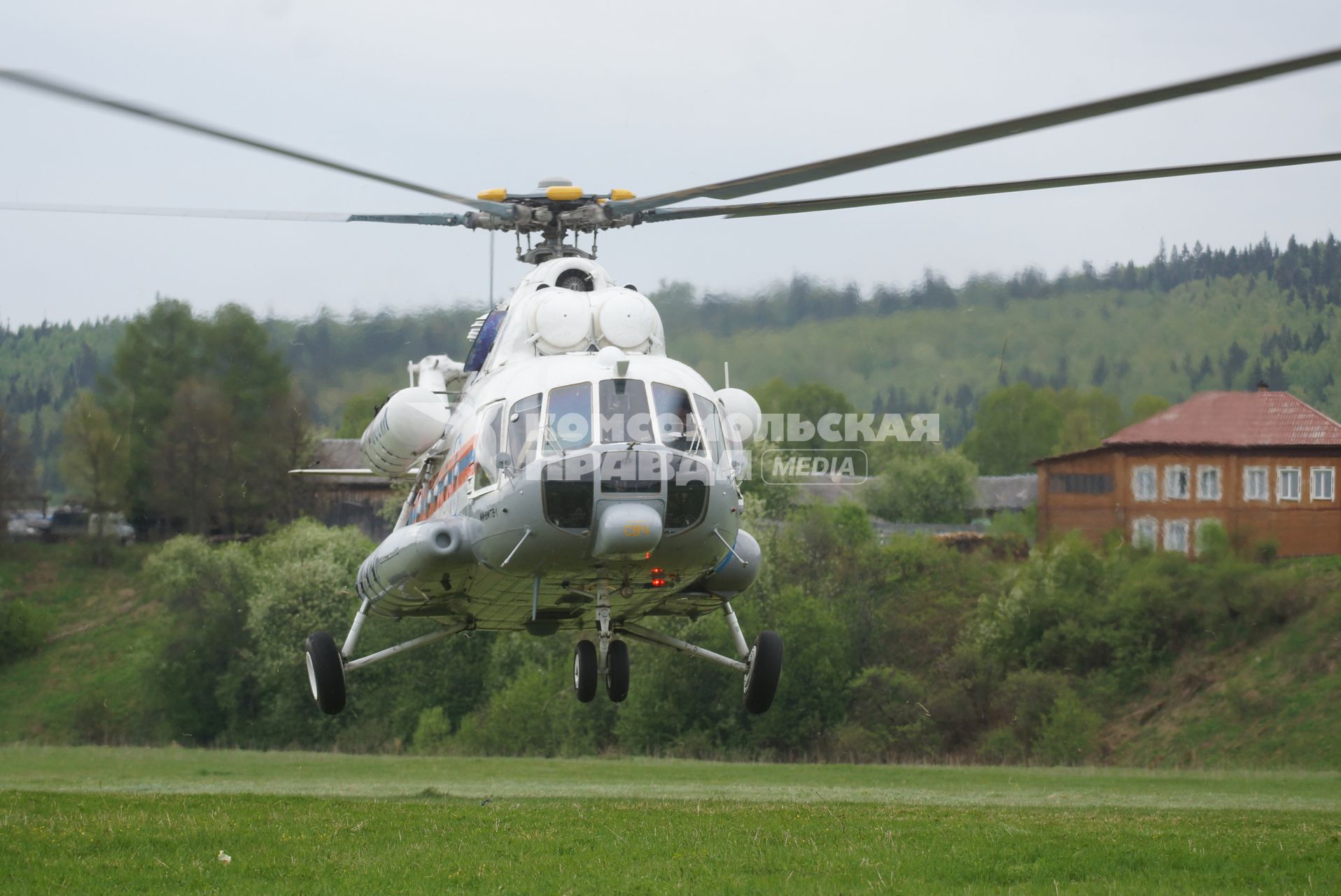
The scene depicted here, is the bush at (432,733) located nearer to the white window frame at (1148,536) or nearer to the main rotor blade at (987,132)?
the white window frame at (1148,536)

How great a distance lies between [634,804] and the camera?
1917 centimetres

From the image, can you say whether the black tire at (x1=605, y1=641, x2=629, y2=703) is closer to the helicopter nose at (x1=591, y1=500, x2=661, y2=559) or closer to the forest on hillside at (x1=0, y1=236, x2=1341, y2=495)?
the helicopter nose at (x1=591, y1=500, x2=661, y2=559)

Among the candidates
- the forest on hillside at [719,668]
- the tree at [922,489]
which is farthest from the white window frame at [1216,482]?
the tree at [922,489]

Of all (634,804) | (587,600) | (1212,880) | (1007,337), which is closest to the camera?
(1212,880)

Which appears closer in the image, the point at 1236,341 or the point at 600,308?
the point at 600,308

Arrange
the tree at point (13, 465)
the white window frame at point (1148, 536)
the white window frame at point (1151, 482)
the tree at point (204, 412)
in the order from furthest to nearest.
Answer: the tree at point (13, 465)
the tree at point (204, 412)
the white window frame at point (1148, 536)
the white window frame at point (1151, 482)

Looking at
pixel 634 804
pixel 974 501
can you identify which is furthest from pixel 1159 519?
pixel 634 804

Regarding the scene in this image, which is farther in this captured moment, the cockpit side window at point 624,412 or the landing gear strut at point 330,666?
the landing gear strut at point 330,666

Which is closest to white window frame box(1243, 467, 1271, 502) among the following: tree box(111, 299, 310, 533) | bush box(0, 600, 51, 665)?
tree box(111, 299, 310, 533)

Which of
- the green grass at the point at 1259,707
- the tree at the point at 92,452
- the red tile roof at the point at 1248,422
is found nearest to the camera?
the red tile roof at the point at 1248,422

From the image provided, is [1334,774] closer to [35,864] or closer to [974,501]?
[974,501]

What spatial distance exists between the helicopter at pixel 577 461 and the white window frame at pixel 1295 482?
2107 cm

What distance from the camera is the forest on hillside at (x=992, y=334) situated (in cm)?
3412

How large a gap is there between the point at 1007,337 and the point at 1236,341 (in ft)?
16.4
